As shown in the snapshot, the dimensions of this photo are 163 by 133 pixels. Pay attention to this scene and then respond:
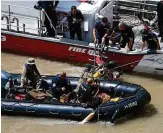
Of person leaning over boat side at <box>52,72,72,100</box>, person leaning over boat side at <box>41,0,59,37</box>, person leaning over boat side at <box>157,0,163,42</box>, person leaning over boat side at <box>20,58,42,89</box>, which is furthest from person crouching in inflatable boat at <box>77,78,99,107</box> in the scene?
person leaning over boat side at <box>157,0,163,42</box>

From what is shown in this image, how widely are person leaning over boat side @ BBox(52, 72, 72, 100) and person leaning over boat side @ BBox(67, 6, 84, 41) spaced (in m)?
2.67

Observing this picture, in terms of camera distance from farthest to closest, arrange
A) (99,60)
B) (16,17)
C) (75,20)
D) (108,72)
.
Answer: (16,17) → (75,20) → (99,60) → (108,72)

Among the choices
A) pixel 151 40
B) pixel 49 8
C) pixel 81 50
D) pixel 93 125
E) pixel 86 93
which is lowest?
pixel 93 125

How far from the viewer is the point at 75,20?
14.4 metres

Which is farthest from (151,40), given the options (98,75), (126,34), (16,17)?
(16,17)

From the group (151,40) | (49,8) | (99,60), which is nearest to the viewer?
(151,40)

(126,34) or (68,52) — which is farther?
(68,52)

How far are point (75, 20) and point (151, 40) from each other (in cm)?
225

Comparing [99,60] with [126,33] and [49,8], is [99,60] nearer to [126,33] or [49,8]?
[126,33]

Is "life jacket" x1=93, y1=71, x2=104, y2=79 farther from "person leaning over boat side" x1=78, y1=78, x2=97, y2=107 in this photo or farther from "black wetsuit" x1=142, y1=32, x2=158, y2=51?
"black wetsuit" x1=142, y1=32, x2=158, y2=51

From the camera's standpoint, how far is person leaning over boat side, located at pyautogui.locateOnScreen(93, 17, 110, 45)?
1414 centimetres

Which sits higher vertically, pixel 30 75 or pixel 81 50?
pixel 81 50

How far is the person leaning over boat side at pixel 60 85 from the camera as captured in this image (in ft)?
40.0

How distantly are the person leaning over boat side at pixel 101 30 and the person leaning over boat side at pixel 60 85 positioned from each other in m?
2.42
